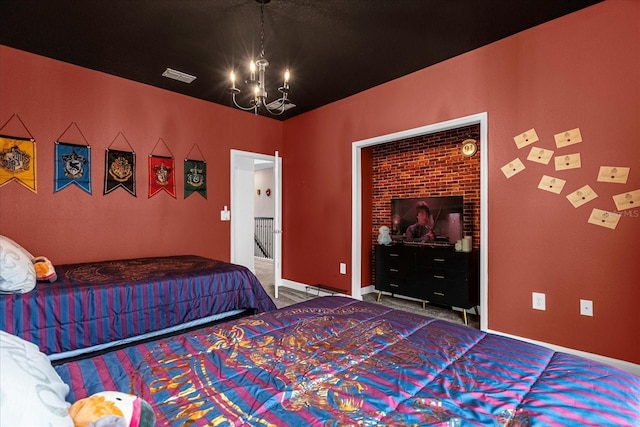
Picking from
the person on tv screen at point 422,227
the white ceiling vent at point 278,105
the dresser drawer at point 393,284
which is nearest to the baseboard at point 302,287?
the dresser drawer at point 393,284

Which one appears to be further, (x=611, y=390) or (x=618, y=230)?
(x=618, y=230)

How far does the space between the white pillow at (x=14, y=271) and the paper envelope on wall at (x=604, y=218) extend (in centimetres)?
400

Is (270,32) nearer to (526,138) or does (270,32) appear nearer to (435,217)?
(526,138)

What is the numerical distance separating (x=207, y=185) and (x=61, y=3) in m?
2.29

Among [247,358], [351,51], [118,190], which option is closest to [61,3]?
[118,190]

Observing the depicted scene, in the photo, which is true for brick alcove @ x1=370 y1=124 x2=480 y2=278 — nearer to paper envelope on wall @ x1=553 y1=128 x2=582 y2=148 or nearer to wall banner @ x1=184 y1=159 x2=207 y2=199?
paper envelope on wall @ x1=553 y1=128 x2=582 y2=148

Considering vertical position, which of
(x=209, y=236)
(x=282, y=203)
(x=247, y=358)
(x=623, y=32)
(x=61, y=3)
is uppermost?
(x=61, y=3)

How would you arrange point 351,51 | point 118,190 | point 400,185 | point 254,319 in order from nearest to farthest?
point 254,319 < point 351,51 < point 118,190 < point 400,185

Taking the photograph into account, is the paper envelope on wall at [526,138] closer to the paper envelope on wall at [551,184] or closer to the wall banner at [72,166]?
the paper envelope on wall at [551,184]

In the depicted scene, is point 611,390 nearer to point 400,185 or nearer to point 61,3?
point 61,3

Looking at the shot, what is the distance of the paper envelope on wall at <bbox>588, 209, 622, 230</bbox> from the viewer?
2.30 meters

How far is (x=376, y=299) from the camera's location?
437cm

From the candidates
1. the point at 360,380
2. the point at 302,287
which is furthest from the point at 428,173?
the point at 360,380

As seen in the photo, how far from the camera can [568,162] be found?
249cm
